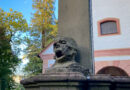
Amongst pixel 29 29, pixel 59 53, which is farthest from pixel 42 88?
pixel 29 29

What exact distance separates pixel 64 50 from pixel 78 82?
643mm

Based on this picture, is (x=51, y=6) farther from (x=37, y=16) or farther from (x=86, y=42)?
(x=86, y=42)

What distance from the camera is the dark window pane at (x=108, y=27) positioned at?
1178 centimetres

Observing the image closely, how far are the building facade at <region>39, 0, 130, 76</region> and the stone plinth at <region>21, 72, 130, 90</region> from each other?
922 cm

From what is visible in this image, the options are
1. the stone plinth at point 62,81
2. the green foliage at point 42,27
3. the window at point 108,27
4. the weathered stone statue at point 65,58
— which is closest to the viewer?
the stone plinth at point 62,81

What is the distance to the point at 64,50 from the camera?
252 cm

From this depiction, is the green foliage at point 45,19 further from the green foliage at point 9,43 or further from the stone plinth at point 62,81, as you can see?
the stone plinth at point 62,81

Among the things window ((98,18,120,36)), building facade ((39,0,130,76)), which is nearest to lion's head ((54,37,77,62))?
building facade ((39,0,130,76))

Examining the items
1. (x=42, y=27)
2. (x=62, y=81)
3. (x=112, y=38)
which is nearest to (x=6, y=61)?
(x=42, y=27)

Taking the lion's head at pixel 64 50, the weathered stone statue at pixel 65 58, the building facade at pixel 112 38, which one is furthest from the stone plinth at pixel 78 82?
the building facade at pixel 112 38

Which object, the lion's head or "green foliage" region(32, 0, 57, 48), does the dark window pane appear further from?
the lion's head

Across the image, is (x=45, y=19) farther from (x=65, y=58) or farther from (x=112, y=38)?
(x=65, y=58)

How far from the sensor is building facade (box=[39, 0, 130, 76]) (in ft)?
36.5

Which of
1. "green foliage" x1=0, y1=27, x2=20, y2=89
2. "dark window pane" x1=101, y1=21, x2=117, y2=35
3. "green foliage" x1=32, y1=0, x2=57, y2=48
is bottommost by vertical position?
"green foliage" x1=0, y1=27, x2=20, y2=89
